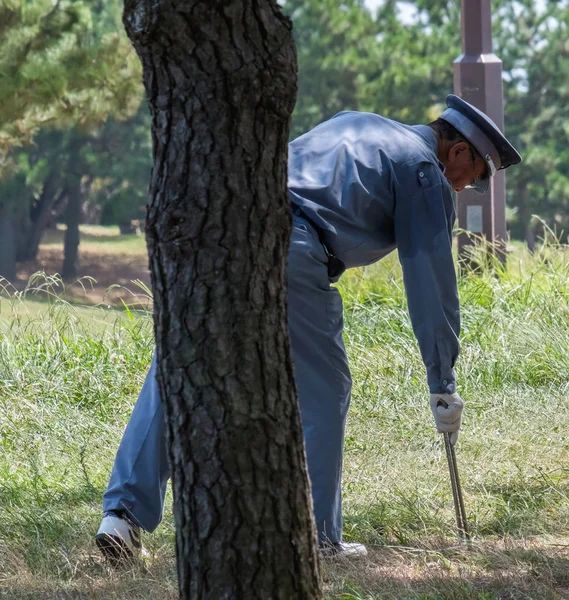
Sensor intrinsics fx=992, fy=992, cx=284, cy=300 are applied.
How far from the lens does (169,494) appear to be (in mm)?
3824

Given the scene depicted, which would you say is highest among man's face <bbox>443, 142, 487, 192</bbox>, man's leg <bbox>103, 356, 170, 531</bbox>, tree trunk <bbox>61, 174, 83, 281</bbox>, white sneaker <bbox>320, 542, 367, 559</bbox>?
tree trunk <bbox>61, 174, 83, 281</bbox>

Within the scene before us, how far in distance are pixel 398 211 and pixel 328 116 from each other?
2451 cm

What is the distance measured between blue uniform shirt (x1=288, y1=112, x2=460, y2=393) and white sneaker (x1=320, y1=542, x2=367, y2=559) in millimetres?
566

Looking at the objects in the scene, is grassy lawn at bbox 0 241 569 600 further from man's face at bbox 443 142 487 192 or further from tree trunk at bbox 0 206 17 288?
tree trunk at bbox 0 206 17 288

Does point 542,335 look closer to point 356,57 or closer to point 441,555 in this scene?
point 441,555

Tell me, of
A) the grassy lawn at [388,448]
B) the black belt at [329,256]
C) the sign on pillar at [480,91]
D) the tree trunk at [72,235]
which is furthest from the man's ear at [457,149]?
the tree trunk at [72,235]

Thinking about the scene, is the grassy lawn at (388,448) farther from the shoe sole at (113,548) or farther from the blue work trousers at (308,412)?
the blue work trousers at (308,412)

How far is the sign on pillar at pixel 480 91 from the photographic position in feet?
25.8

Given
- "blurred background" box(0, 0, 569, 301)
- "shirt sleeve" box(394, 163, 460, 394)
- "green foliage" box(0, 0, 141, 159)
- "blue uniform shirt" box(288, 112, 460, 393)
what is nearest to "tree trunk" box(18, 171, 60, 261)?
"blurred background" box(0, 0, 569, 301)

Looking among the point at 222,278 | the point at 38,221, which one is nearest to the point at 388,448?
the point at 222,278

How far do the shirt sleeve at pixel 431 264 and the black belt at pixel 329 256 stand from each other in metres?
0.20

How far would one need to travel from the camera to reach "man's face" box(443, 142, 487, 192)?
3281 mm

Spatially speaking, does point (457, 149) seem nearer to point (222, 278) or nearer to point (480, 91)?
point (222, 278)

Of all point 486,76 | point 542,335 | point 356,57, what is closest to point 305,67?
point 356,57
